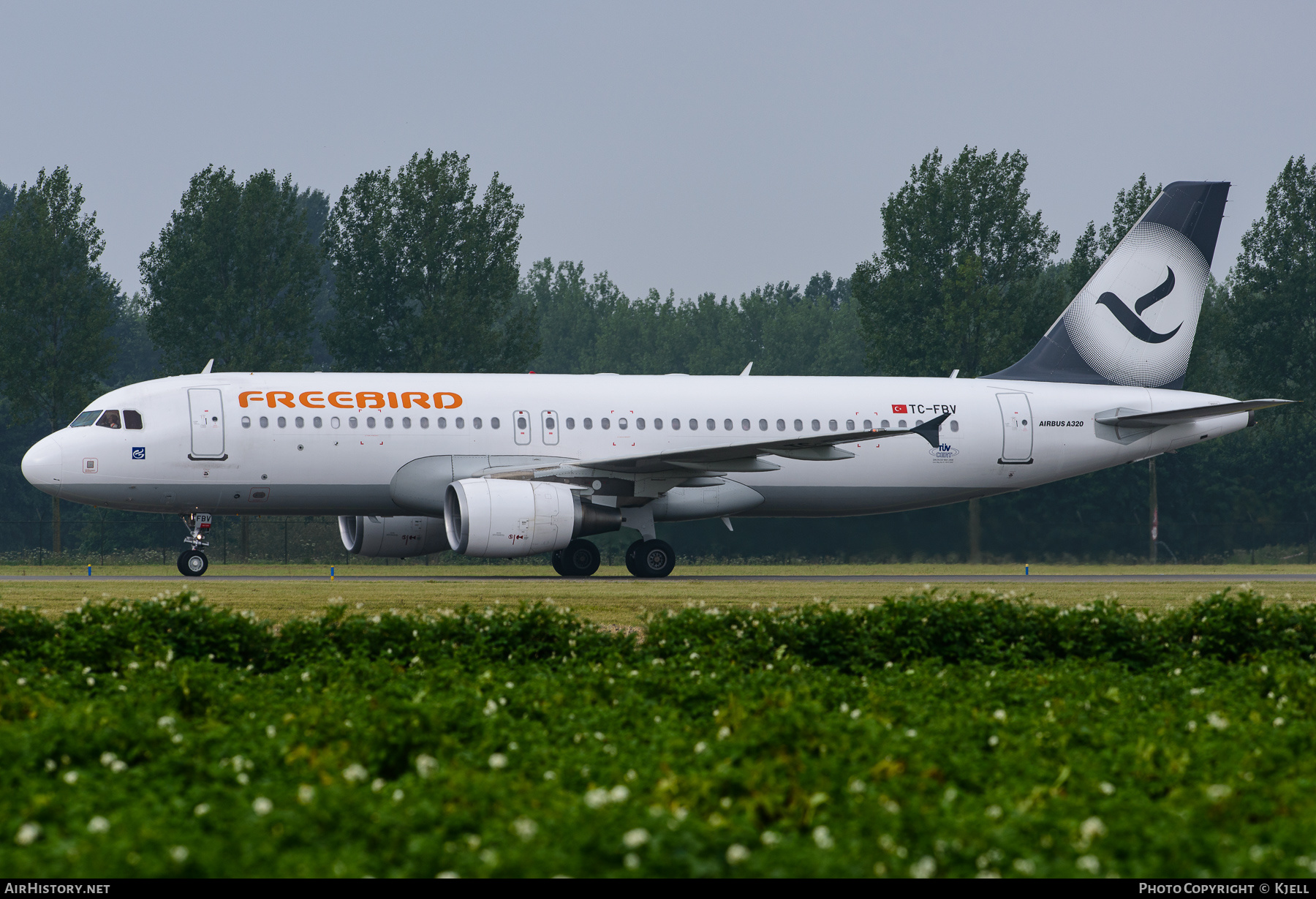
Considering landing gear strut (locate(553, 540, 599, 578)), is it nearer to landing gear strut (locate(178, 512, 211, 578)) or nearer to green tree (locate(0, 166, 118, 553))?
landing gear strut (locate(178, 512, 211, 578))

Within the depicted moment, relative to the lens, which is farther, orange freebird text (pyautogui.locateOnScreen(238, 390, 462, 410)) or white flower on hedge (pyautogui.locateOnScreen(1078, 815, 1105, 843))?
orange freebird text (pyautogui.locateOnScreen(238, 390, 462, 410))

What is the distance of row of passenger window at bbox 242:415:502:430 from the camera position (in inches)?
922

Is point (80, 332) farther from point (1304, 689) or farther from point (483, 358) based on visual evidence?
point (1304, 689)

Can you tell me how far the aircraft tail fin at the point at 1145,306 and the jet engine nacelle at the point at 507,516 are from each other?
11423mm

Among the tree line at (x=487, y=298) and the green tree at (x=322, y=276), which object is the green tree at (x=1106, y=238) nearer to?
the tree line at (x=487, y=298)

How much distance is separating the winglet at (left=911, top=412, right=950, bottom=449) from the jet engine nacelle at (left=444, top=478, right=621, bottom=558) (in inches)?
226

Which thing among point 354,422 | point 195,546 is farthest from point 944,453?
point 195,546

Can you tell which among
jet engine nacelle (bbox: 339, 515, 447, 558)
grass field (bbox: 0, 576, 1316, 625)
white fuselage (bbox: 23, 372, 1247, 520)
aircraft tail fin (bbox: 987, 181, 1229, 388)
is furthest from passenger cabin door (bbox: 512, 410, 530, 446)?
aircraft tail fin (bbox: 987, 181, 1229, 388)

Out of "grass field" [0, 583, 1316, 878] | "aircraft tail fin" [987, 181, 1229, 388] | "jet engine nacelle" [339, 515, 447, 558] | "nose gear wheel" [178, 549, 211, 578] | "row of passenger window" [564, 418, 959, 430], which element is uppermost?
"aircraft tail fin" [987, 181, 1229, 388]

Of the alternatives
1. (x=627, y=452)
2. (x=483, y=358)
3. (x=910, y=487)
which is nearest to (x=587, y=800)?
(x=627, y=452)

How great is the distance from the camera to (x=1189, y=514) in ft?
143

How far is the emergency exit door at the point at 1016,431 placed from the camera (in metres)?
27.4

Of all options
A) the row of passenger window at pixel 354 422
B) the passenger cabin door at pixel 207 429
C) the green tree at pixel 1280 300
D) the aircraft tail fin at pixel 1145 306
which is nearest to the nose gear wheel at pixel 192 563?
the passenger cabin door at pixel 207 429

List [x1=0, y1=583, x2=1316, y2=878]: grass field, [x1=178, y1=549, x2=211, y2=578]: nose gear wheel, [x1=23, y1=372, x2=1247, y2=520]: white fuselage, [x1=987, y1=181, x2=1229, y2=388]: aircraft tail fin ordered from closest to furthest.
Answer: [x1=0, y1=583, x2=1316, y2=878]: grass field
[x1=23, y1=372, x2=1247, y2=520]: white fuselage
[x1=178, y1=549, x2=211, y2=578]: nose gear wheel
[x1=987, y1=181, x2=1229, y2=388]: aircraft tail fin
